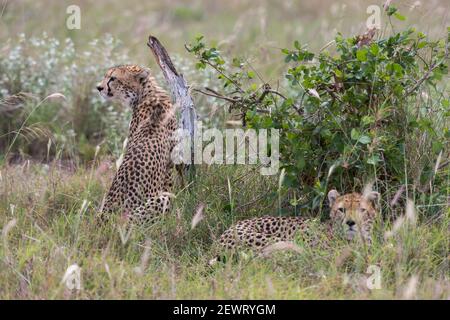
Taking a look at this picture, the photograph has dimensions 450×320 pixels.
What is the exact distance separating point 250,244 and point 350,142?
2.83ft

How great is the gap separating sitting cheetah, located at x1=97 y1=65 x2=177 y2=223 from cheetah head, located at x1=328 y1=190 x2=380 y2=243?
1159 millimetres

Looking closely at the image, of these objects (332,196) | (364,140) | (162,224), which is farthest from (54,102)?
(364,140)

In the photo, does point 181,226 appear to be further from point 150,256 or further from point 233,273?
point 233,273

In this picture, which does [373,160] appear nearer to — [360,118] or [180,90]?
[360,118]

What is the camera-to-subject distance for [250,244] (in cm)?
539

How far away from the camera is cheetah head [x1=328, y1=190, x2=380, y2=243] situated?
5215mm

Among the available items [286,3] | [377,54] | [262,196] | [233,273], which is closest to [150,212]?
[262,196]

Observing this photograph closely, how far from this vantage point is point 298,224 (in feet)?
17.9

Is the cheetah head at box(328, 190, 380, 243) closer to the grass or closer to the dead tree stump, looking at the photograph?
the grass

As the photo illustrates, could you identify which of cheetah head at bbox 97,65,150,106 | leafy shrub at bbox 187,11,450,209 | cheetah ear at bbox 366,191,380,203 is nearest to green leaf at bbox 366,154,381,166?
leafy shrub at bbox 187,11,450,209

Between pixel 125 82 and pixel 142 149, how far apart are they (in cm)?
77

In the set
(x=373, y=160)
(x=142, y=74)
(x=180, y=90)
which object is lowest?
(x=373, y=160)

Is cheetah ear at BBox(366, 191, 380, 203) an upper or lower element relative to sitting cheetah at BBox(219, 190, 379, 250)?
upper

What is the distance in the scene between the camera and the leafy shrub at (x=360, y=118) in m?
5.52
